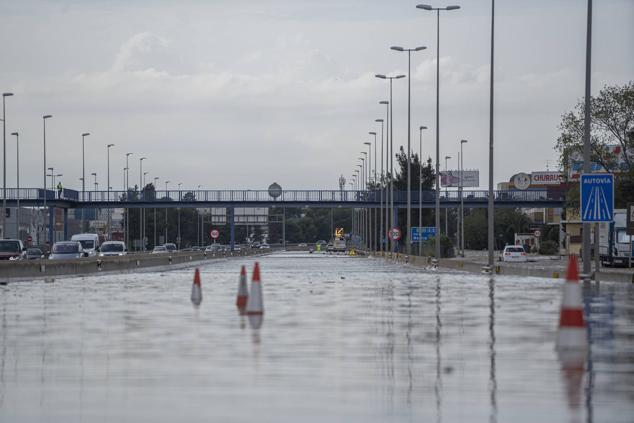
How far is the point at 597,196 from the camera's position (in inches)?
1629

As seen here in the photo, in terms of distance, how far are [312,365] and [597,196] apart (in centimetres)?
2806

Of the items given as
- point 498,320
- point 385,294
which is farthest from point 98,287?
point 498,320

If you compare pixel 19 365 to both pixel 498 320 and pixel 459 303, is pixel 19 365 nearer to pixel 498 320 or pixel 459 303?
pixel 498 320

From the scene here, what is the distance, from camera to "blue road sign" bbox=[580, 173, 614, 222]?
4088cm

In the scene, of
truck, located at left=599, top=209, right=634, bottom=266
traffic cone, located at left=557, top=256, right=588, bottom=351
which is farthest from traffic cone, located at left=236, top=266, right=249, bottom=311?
truck, located at left=599, top=209, right=634, bottom=266

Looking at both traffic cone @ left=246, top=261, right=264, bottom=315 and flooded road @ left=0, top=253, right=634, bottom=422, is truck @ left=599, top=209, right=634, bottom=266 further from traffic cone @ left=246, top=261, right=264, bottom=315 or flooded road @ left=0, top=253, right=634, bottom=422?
traffic cone @ left=246, top=261, right=264, bottom=315

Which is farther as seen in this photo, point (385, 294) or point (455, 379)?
point (385, 294)

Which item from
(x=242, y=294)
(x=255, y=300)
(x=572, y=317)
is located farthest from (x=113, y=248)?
(x=572, y=317)

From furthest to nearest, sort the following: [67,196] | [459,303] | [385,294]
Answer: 1. [67,196]
2. [385,294]
3. [459,303]

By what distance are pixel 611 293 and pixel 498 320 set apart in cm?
1273


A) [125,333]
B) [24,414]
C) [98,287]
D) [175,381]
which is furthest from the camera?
[98,287]

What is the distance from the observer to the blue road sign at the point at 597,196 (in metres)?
40.9

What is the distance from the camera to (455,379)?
13320 millimetres

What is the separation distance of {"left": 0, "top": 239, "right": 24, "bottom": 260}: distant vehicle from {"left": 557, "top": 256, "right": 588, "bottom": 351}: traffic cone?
59.3 m
